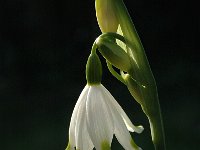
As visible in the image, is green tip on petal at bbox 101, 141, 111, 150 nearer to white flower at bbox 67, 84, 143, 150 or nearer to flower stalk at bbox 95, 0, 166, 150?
white flower at bbox 67, 84, 143, 150

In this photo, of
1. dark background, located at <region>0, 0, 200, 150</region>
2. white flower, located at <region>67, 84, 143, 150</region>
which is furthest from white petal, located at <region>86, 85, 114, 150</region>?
dark background, located at <region>0, 0, 200, 150</region>

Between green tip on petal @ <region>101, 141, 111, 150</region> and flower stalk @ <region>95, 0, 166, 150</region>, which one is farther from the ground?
flower stalk @ <region>95, 0, 166, 150</region>

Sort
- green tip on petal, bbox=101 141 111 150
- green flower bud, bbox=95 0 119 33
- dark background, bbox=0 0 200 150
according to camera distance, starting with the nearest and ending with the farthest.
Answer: green tip on petal, bbox=101 141 111 150
green flower bud, bbox=95 0 119 33
dark background, bbox=0 0 200 150

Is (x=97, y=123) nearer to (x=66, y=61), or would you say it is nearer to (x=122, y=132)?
(x=122, y=132)

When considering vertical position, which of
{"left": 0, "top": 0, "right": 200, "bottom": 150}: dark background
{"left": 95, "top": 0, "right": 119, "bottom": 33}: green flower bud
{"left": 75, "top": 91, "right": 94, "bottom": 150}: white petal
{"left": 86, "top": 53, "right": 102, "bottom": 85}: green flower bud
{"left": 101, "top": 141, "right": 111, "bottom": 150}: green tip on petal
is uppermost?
{"left": 95, "top": 0, "right": 119, "bottom": 33}: green flower bud

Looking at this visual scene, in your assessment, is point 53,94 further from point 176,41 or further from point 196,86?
point 176,41
